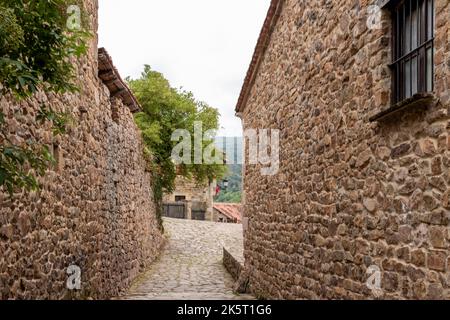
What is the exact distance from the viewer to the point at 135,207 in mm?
10453

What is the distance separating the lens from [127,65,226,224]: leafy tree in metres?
16.2

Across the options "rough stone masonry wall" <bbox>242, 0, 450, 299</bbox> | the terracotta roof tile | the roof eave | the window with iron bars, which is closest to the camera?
"rough stone masonry wall" <bbox>242, 0, 450, 299</bbox>

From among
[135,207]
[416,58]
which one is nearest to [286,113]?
[416,58]

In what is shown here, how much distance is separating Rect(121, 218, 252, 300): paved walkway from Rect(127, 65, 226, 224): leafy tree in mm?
2074

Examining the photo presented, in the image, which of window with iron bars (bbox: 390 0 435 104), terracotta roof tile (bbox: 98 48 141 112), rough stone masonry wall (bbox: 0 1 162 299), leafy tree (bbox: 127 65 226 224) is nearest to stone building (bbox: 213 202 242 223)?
leafy tree (bbox: 127 65 226 224)

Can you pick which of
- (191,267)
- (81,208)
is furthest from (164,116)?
(81,208)

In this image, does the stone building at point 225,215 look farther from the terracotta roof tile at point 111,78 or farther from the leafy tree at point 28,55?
the leafy tree at point 28,55

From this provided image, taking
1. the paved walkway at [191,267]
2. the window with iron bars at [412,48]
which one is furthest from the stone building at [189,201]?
the window with iron bars at [412,48]

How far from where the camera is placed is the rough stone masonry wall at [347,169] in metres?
3.07

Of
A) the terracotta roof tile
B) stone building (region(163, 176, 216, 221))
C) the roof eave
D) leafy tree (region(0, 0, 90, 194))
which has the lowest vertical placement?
stone building (region(163, 176, 216, 221))

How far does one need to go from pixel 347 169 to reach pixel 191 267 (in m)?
8.35

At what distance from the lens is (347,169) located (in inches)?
176

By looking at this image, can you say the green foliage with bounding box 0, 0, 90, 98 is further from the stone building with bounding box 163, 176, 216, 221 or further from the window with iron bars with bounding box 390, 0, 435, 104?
the stone building with bounding box 163, 176, 216, 221

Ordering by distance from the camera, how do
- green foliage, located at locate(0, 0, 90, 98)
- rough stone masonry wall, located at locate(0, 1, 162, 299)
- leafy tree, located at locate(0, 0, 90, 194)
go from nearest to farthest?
1. leafy tree, located at locate(0, 0, 90, 194)
2. green foliage, located at locate(0, 0, 90, 98)
3. rough stone masonry wall, located at locate(0, 1, 162, 299)
